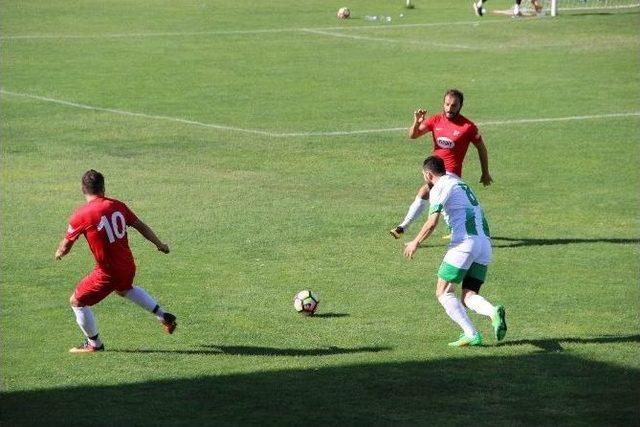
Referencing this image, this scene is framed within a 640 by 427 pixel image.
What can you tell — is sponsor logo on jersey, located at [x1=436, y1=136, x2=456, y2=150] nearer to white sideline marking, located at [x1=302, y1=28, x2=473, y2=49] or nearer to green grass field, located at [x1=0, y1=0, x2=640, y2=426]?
green grass field, located at [x1=0, y1=0, x2=640, y2=426]

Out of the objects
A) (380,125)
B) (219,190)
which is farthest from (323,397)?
(380,125)

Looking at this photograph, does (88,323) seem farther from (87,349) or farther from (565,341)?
(565,341)

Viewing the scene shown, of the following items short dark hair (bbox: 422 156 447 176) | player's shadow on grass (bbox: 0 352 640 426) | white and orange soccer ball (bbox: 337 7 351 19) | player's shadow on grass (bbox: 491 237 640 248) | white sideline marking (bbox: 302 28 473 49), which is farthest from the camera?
white and orange soccer ball (bbox: 337 7 351 19)

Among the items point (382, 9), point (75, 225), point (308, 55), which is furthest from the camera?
point (382, 9)

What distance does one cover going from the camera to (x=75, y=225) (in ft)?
45.4

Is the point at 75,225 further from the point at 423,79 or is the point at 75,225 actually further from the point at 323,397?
the point at 423,79

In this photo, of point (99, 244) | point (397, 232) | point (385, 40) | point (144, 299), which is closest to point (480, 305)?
point (144, 299)

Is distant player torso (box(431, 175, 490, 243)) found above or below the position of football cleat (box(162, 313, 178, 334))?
above

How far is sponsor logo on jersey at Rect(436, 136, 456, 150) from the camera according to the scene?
61.0ft

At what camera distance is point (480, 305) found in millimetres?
13867

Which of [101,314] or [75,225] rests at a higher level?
[75,225]

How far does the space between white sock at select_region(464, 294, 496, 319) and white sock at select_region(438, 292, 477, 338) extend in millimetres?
119

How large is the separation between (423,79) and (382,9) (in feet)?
56.5

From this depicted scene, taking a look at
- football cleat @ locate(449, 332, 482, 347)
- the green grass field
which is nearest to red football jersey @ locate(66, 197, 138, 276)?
the green grass field
